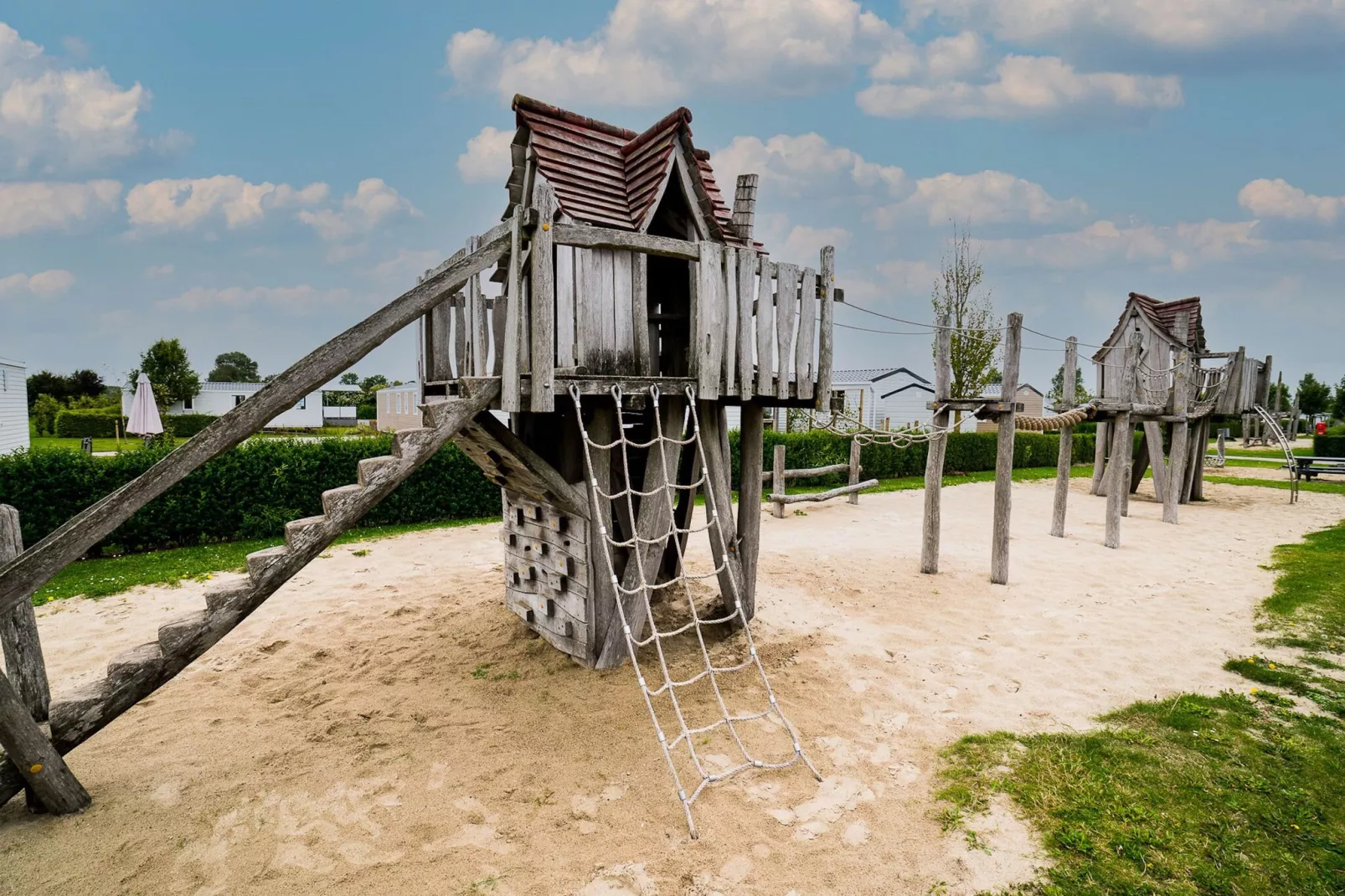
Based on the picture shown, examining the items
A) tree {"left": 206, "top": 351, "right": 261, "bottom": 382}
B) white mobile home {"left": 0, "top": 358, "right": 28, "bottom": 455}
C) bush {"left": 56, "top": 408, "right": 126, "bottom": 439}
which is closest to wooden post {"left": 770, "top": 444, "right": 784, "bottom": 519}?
white mobile home {"left": 0, "top": 358, "right": 28, "bottom": 455}

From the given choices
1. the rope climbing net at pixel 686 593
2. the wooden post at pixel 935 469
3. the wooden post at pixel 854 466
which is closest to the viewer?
the rope climbing net at pixel 686 593

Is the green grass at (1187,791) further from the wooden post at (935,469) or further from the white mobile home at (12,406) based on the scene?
the white mobile home at (12,406)

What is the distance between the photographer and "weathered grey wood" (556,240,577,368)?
5.53 metres

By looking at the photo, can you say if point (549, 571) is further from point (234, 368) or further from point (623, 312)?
point (234, 368)

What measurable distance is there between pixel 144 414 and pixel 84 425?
32067 millimetres

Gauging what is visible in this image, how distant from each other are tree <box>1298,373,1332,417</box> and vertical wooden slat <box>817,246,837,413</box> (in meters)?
69.9

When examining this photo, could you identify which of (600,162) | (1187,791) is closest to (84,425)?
(600,162)

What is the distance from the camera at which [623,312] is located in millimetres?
5945

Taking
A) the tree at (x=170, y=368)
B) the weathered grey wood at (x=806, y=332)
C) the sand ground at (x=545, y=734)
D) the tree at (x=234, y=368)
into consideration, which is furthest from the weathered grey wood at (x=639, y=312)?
the tree at (x=234, y=368)

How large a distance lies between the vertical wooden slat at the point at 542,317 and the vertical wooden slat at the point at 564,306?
0.63ft

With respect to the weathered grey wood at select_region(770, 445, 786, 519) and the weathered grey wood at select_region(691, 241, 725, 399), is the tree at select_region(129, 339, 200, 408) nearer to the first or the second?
the weathered grey wood at select_region(770, 445, 786, 519)

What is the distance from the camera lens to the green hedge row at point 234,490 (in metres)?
11.6

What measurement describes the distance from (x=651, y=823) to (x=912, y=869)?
1.56m

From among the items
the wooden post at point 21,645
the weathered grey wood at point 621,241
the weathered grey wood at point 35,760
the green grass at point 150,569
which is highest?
the weathered grey wood at point 621,241
